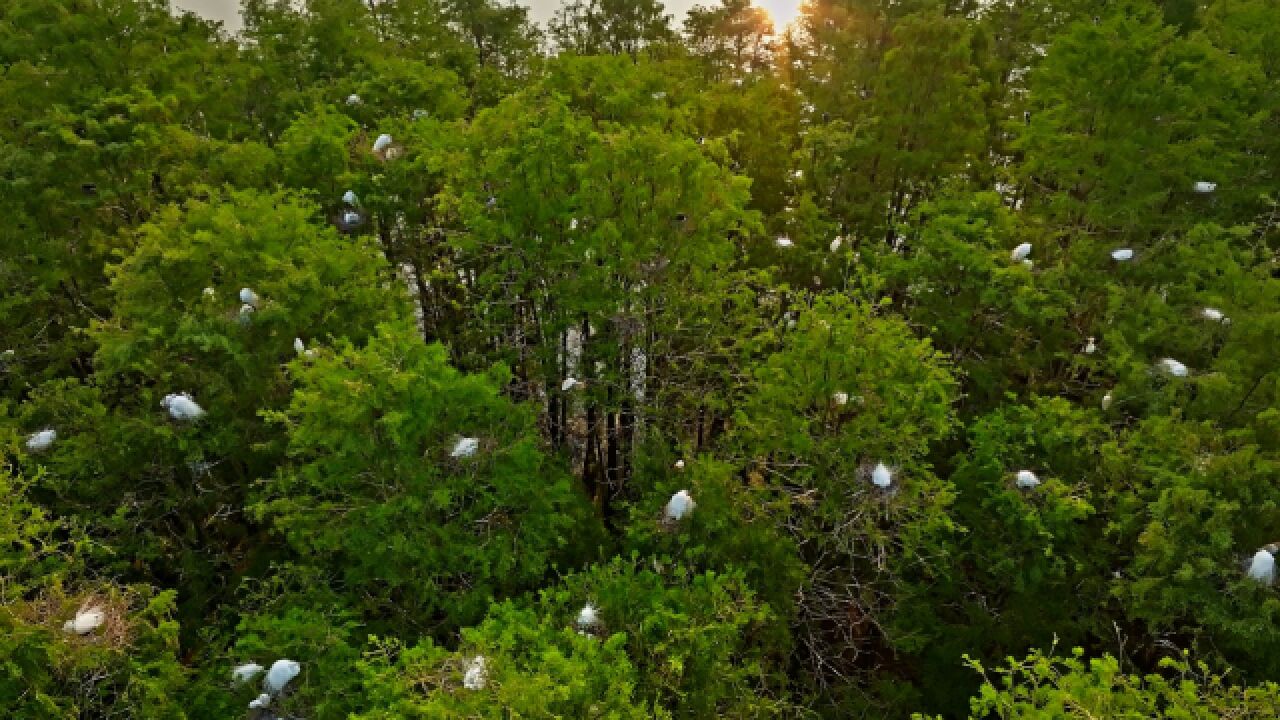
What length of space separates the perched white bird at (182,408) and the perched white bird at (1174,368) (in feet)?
51.8

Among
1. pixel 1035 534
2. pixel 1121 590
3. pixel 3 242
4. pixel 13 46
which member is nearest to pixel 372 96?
pixel 13 46

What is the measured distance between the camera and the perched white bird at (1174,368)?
1189 cm

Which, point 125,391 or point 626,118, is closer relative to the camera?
point 125,391

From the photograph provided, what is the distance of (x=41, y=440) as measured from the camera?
12281 mm

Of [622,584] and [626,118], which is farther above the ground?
[626,118]

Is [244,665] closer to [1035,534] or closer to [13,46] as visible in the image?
[1035,534]

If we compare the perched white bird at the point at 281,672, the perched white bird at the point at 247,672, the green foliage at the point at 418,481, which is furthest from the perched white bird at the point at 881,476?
the perched white bird at the point at 247,672

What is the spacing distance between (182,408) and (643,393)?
7742mm

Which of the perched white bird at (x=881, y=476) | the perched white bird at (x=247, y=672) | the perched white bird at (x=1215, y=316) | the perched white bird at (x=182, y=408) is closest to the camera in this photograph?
the perched white bird at (x=247, y=672)

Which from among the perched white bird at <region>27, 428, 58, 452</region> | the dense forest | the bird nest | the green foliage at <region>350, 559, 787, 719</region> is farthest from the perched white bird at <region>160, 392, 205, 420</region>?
the green foliage at <region>350, 559, 787, 719</region>

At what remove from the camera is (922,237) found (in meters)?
14.7

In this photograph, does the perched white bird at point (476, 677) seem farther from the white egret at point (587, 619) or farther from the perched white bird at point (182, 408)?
the perched white bird at point (182, 408)

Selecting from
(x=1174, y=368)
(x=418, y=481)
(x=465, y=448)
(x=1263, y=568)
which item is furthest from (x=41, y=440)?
(x=1174, y=368)

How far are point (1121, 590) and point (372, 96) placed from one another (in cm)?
1934
